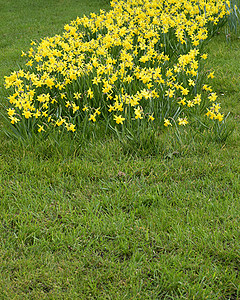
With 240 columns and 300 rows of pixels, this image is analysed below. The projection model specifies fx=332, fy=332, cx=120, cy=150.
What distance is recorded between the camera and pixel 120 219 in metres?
→ 2.57

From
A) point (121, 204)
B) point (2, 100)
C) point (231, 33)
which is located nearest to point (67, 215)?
point (121, 204)

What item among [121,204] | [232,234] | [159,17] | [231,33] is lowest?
[232,234]

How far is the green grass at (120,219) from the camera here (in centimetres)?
212

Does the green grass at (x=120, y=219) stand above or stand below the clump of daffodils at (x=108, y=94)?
below

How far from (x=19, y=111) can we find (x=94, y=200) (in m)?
1.42

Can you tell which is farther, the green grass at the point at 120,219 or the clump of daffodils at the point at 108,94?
the clump of daffodils at the point at 108,94

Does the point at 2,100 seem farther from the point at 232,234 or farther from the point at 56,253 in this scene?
the point at 232,234

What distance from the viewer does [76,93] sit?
12.8 feet

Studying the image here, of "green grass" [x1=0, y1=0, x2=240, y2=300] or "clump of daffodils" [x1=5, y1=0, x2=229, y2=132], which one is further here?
"clump of daffodils" [x1=5, y1=0, x2=229, y2=132]

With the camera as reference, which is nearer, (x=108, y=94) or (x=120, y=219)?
(x=120, y=219)

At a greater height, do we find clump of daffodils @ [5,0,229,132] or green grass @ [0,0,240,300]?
clump of daffodils @ [5,0,229,132]

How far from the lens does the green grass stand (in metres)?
2.12

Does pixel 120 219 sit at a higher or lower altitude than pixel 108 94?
lower

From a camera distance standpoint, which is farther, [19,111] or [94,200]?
[19,111]
